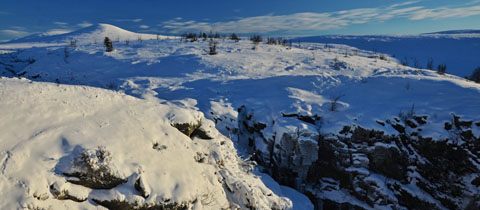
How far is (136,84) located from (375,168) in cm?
760

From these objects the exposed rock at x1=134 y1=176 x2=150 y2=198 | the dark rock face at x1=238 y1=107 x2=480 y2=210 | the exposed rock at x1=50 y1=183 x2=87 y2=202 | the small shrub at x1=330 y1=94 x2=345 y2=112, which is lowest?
the dark rock face at x1=238 y1=107 x2=480 y2=210

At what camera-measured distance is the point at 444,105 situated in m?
6.75

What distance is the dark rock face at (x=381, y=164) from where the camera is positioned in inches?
227

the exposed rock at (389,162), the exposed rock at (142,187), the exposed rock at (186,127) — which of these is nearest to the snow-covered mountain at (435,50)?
→ the exposed rock at (389,162)

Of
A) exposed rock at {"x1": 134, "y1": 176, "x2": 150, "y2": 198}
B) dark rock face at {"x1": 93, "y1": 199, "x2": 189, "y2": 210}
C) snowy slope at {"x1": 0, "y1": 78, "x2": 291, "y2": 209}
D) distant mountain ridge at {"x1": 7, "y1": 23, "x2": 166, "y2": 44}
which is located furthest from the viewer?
distant mountain ridge at {"x1": 7, "y1": 23, "x2": 166, "y2": 44}

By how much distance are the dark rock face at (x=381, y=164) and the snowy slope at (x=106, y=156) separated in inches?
59.4

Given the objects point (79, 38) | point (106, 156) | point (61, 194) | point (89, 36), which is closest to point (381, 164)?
point (106, 156)

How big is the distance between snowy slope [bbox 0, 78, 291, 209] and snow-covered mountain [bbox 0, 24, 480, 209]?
0.9 inches

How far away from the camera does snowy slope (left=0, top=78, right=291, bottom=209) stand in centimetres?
311

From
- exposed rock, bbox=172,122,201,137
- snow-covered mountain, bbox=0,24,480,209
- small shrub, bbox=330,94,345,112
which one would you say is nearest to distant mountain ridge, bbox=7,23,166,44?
snow-covered mountain, bbox=0,24,480,209

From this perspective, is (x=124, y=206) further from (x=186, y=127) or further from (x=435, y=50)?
(x=435, y=50)

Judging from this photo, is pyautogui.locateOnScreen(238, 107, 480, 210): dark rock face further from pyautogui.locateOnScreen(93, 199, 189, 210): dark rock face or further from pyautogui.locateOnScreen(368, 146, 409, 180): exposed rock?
pyautogui.locateOnScreen(93, 199, 189, 210): dark rock face

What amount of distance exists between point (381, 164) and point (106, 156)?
585cm

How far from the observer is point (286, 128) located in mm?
6406
